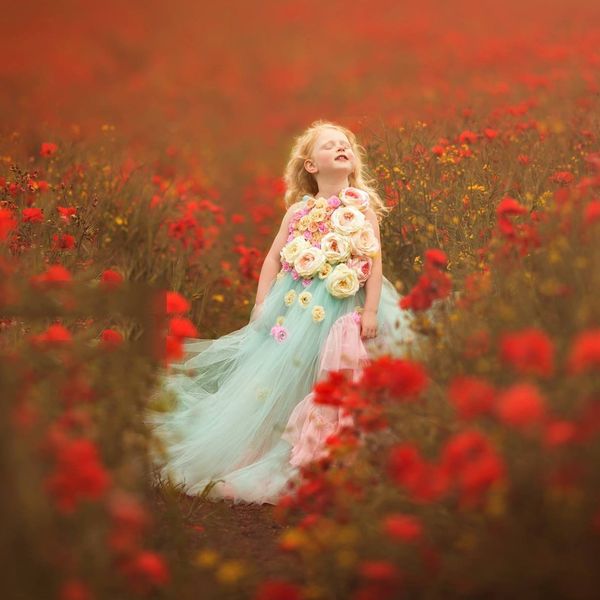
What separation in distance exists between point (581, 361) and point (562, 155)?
3224 millimetres

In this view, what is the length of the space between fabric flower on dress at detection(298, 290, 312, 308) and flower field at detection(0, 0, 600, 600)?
91 millimetres

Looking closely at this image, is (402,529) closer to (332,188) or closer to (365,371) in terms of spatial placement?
(365,371)

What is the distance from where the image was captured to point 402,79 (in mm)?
9094

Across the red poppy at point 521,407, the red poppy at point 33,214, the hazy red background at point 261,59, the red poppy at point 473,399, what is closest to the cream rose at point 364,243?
the red poppy at point 33,214

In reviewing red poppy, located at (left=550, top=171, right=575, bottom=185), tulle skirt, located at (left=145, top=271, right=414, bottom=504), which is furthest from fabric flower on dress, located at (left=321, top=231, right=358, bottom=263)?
red poppy, located at (left=550, top=171, right=575, bottom=185)

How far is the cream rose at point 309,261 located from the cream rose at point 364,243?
5.2 inches

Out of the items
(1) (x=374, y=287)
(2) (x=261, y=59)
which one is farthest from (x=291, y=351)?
(2) (x=261, y=59)

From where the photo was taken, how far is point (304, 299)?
3.60 metres

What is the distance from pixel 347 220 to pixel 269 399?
0.81m

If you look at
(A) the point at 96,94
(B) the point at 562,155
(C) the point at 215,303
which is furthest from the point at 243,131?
(B) the point at 562,155

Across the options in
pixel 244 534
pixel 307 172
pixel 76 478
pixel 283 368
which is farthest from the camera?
pixel 307 172

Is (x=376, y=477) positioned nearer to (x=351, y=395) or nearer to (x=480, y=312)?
(x=351, y=395)

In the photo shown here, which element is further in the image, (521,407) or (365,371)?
(365,371)

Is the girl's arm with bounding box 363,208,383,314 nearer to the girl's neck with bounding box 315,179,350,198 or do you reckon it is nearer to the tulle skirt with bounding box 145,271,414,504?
the tulle skirt with bounding box 145,271,414,504
